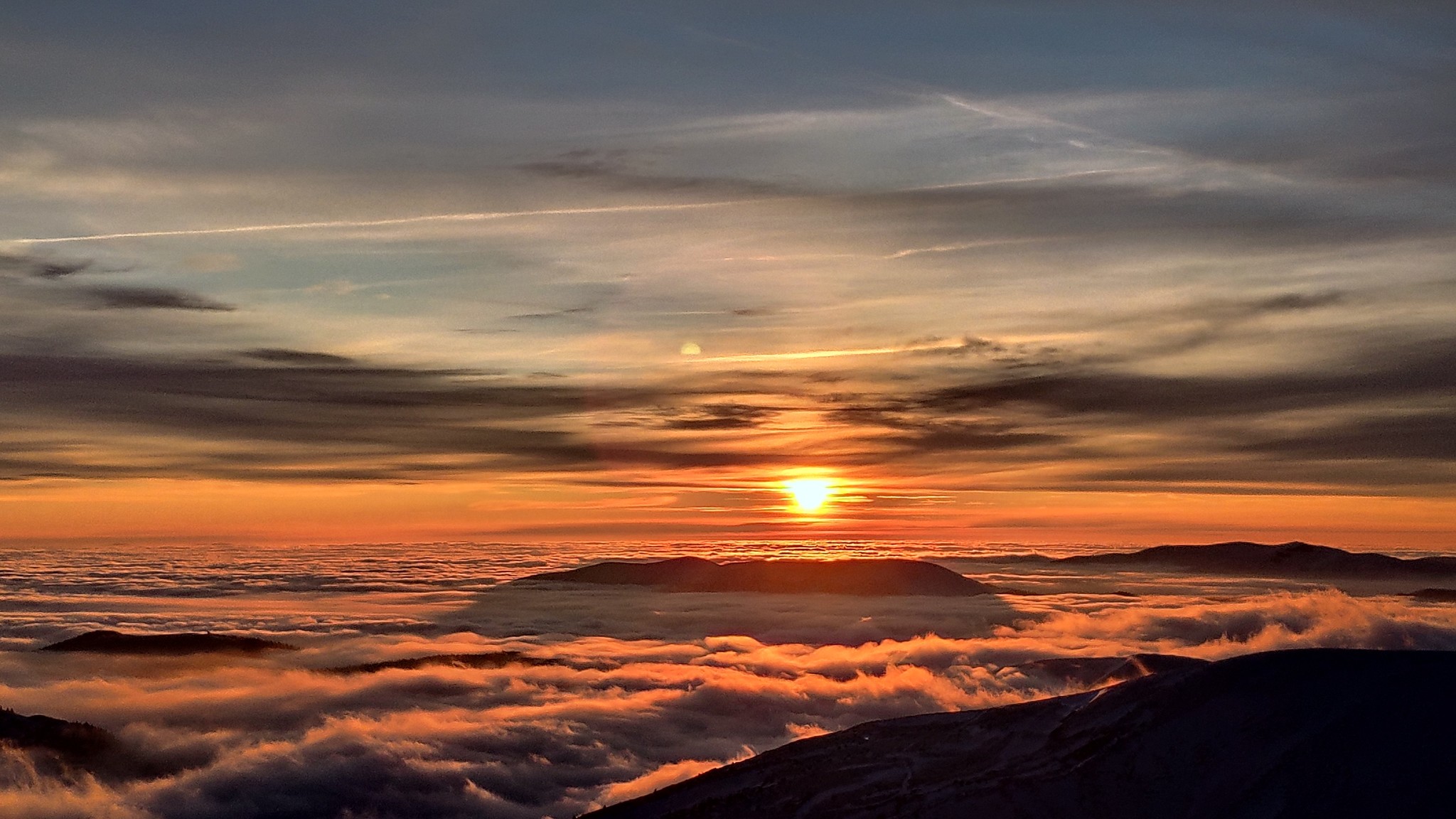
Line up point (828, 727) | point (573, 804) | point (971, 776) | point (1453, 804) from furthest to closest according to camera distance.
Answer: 1. point (828, 727)
2. point (573, 804)
3. point (971, 776)
4. point (1453, 804)

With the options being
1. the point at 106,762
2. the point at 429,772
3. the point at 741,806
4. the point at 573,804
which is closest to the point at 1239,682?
the point at 741,806

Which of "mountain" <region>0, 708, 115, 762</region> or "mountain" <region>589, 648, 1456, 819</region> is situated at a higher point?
"mountain" <region>589, 648, 1456, 819</region>

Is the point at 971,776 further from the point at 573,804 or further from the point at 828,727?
the point at 828,727

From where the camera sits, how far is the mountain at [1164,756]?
69.7 metres

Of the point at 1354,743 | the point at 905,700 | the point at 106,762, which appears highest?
the point at 1354,743

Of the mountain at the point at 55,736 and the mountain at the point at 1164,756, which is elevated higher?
the mountain at the point at 1164,756

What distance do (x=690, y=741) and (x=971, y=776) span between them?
10971 centimetres

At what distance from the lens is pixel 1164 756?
76812 millimetres

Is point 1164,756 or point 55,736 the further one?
point 55,736

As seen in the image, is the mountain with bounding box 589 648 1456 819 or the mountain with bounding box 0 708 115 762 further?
the mountain with bounding box 0 708 115 762

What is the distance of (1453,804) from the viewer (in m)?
61.5

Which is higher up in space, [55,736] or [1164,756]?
[1164,756]

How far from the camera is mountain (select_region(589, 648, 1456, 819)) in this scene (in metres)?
69.7

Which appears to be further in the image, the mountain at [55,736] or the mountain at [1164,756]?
the mountain at [55,736]
